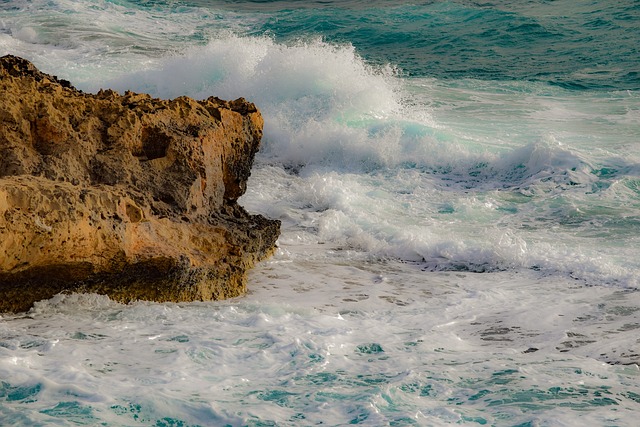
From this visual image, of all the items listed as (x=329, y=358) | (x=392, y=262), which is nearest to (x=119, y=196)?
(x=329, y=358)

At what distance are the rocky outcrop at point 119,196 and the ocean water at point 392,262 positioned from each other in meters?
0.20

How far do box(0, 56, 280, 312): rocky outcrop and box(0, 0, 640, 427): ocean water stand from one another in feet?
0.64

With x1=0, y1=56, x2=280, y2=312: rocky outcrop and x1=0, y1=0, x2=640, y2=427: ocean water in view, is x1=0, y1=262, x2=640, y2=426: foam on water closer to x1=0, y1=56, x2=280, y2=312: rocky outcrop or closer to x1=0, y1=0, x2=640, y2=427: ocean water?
x1=0, y1=0, x2=640, y2=427: ocean water

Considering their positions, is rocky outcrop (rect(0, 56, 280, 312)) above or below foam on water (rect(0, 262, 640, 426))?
above

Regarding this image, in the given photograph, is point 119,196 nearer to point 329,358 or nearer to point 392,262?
point 329,358

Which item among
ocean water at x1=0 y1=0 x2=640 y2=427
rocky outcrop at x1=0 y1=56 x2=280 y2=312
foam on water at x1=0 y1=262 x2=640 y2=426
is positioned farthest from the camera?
rocky outcrop at x1=0 y1=56 x2=280 y2=312

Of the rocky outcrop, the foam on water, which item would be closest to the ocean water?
the foam on water

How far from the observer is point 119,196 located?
4977mm

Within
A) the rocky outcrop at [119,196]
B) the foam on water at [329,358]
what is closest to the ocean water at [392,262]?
the foam on water at [329,358]

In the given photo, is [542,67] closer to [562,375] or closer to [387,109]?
[387,109]

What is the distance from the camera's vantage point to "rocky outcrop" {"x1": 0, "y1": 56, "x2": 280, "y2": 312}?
4613mm

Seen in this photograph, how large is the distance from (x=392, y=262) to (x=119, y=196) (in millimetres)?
2387

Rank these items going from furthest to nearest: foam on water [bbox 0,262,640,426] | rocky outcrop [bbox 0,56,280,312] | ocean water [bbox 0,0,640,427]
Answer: rocky outcrop [bbox 0,56,280,312] < ocean water [bbox 0,0,640,427] < foam on water [bbox 0,262,640,426]

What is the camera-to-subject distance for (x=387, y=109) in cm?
1113
